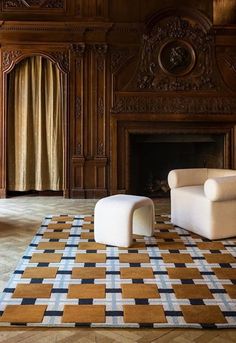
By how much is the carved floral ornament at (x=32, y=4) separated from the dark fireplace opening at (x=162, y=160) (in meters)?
2.22

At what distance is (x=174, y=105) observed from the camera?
6379 millimetres

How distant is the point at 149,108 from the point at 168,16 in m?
1.31

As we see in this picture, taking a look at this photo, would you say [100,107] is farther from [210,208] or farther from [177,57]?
[210,208]

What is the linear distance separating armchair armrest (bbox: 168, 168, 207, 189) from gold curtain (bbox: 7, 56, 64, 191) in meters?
2.54

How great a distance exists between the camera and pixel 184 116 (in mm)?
6375

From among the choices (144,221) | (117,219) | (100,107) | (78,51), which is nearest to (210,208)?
(144,221)

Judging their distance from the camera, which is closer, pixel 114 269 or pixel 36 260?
pixel 114 269

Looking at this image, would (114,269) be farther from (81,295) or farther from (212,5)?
(212,5)

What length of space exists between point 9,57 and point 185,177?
129 inches

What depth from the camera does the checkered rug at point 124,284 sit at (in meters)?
2.24

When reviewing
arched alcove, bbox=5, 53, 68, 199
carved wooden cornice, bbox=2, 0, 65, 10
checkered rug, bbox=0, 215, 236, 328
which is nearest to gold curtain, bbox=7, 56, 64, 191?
arched alcove, bbox=5, 53, 68, 199

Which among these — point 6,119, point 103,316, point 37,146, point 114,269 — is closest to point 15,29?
point 6,119

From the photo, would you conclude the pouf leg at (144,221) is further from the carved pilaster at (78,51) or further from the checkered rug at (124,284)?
the carved pilaster at (78,51)

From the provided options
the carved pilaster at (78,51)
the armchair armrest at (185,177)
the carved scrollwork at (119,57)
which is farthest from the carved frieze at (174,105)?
the armchair armrest at (185,177)
